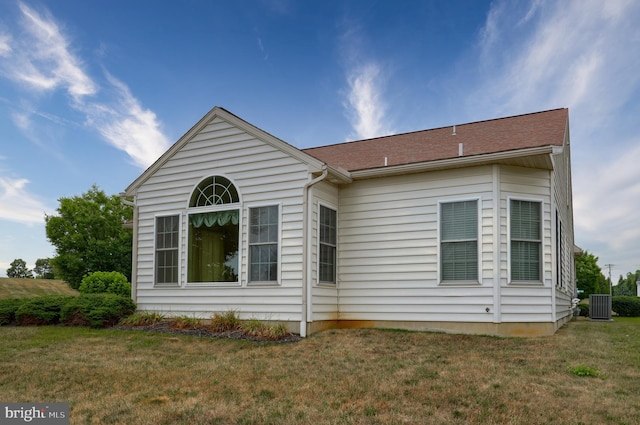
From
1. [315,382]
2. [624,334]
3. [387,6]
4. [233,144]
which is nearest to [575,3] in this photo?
[387,6]

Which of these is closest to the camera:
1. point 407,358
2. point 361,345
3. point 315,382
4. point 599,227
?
point 315,382

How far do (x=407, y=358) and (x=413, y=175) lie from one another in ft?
13.4

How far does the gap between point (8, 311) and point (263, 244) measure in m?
6.93

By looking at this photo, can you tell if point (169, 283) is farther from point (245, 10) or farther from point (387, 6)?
point (387, 6)

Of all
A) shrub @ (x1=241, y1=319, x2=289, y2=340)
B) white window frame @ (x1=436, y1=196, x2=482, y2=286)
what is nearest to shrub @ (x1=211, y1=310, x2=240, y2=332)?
shrub @ (x1=241, y1=319, x2=289, y2=340)

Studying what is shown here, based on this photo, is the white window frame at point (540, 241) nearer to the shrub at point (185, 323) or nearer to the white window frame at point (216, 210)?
the white window frame at point (216, 210)

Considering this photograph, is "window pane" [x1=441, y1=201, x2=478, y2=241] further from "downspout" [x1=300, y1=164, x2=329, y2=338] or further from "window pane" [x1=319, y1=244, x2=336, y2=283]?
"downspout" [x1=300, y1=164, x2=329, y2=338]

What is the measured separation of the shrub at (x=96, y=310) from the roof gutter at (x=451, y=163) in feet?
19.9

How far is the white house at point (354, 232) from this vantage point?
968 centimetres

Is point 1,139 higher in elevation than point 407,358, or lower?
higher

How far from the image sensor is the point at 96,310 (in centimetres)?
1141

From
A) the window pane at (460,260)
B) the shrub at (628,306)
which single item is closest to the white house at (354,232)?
the window pane at (460,260)

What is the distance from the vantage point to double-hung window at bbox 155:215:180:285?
11750 mm

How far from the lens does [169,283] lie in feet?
38.5
